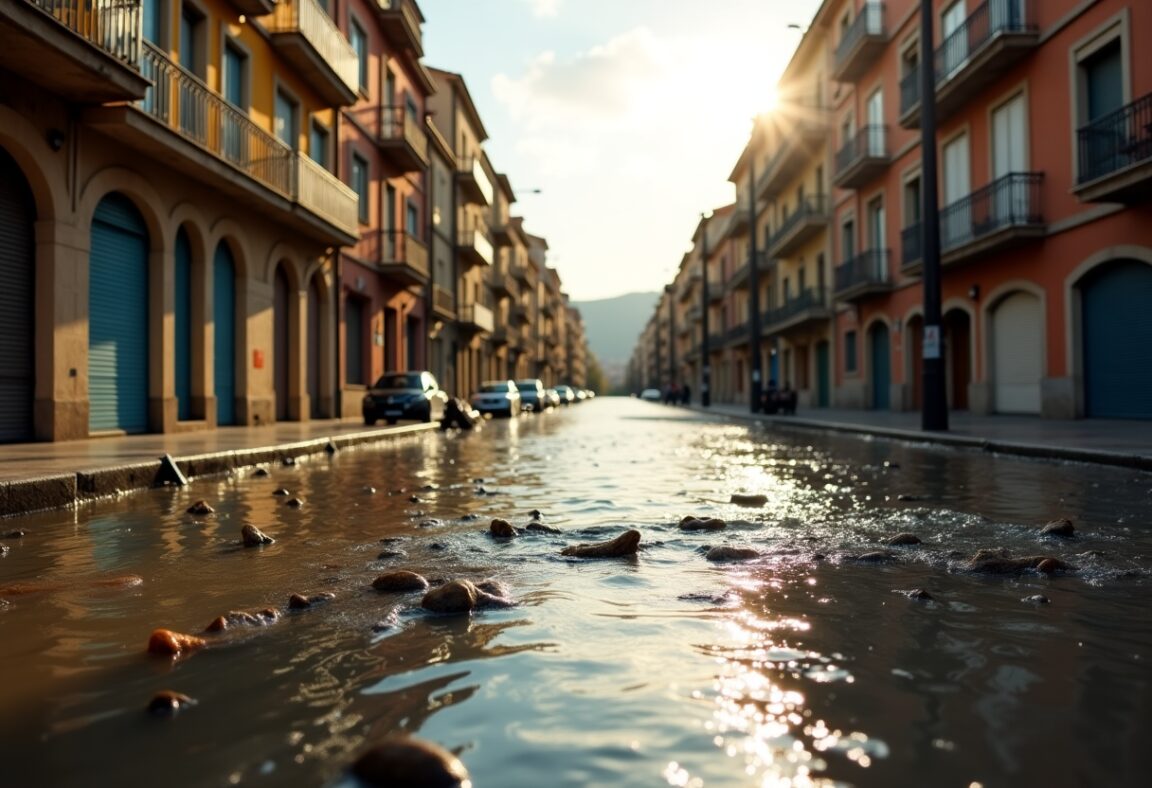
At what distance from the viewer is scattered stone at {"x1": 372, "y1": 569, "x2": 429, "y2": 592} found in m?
3.51

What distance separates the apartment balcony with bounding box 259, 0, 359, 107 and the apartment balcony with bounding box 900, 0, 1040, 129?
1414cm

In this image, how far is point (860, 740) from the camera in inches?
77.6

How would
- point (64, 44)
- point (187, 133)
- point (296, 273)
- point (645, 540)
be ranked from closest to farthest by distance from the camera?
point (645, 540) → point (64, 44) → point (187, 133) → point (296, 273)

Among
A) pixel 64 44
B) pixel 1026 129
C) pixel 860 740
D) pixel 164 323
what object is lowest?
pixel 860 740

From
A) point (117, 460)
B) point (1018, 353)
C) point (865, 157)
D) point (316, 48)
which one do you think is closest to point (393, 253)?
point (316, 48)

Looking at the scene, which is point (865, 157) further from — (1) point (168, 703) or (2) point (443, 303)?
(1) point (168, 703)

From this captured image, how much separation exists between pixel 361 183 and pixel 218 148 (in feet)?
34.4

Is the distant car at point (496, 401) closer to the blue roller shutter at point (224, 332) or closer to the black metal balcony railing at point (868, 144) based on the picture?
the black metal balcony railing at point (868, 144)

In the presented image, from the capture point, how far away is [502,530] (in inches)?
193

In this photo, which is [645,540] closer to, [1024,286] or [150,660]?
[150,660]

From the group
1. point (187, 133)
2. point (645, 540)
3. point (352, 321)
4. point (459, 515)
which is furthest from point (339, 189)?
point (645, 540)

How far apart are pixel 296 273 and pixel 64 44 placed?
10476 mm

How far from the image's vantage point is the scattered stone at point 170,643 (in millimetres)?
2680

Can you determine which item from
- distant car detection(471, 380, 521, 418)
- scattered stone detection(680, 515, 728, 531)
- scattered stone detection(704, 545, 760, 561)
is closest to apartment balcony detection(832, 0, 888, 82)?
distant car detection(471, 380, 521, 418)
